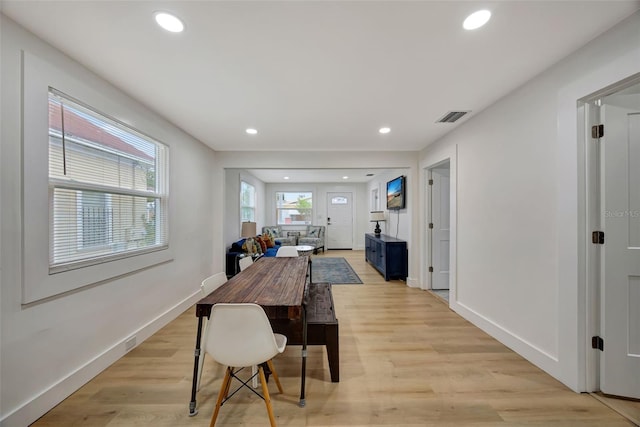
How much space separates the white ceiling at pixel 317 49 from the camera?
1.37 meters

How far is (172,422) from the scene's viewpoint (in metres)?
1.54

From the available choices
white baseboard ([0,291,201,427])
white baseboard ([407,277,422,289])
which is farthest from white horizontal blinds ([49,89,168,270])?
white baseboard ([407,277,422,289])

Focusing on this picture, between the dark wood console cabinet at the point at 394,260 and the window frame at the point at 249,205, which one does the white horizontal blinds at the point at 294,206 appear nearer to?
the window frame at the point at 249,205

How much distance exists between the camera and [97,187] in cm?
201

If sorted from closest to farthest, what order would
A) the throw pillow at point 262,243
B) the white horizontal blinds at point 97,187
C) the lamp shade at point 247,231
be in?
the white horizontal blinds at point 97,187
the lamp shade at point 247,231
the throw pillow at point 262,243

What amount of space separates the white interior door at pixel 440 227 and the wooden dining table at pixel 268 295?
264 centimetres

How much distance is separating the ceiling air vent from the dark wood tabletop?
7.45 feet

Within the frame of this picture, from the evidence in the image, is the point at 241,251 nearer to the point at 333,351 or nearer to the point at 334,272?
the point at 334,272

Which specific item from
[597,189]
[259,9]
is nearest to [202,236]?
[259,9]

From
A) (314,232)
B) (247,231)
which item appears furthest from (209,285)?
(314,232)

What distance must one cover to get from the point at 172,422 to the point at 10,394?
2.92 feet

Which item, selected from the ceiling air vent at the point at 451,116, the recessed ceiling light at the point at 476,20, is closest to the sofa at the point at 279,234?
the ceiling air vent at the point at 451,116

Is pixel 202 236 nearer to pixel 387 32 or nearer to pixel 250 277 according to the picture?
pixel 250 277

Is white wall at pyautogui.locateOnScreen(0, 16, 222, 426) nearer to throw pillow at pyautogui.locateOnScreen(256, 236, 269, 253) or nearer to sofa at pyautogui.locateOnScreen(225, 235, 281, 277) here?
sofa at pyautogui.locateOnScreen(225, 235, 281, 277)
